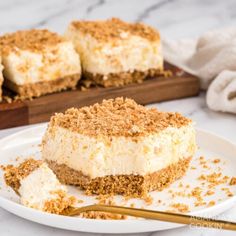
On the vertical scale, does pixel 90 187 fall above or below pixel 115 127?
below

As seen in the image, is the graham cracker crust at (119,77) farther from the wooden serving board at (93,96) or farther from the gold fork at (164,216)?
the gold fork at (164,216)

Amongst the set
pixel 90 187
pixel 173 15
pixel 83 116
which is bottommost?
pixel 173 15

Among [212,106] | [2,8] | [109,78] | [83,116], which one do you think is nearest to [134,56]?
[109,78]

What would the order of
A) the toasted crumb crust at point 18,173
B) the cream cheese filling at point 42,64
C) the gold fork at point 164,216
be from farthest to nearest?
the cream cheese filling at point 42,64
the toasted crumb crust at point 18,173
the gold fork at point 164,216

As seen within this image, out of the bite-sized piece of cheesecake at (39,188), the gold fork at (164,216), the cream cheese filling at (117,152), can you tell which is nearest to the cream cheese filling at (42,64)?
the cream cheese filling at (117,152)

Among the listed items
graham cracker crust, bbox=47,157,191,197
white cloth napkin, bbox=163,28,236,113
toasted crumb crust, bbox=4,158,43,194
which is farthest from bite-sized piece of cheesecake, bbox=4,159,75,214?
white cloth napkin, bbox=163,28,236,113

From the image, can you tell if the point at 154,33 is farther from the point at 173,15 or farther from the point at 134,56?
the point at 173,15

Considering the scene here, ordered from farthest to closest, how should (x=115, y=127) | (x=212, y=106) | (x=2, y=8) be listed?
1. (x=2, y=8)
2. (x=212, y=106)
3. (x=115, y=127)
